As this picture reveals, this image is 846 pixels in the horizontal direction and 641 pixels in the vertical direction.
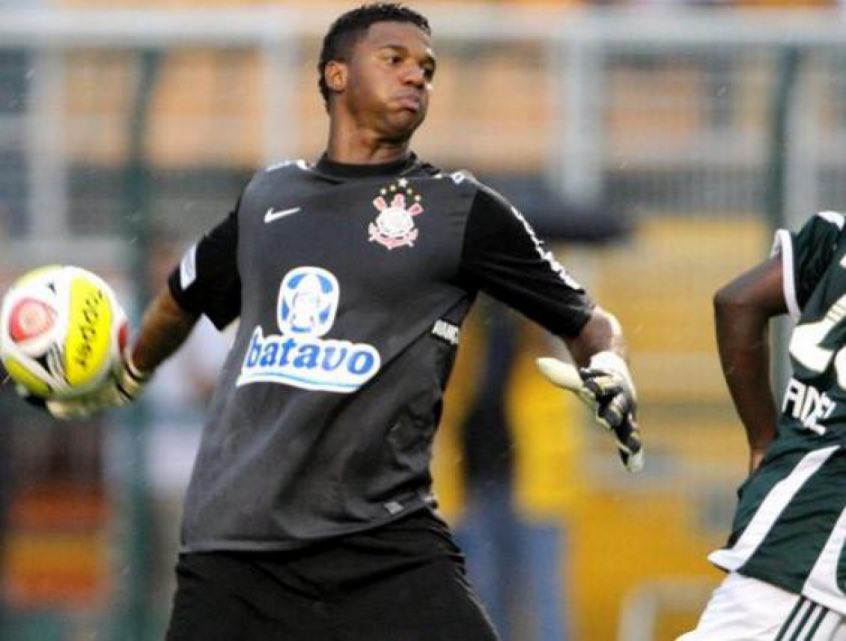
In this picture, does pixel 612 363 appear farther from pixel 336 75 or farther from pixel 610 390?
pixel 336 75

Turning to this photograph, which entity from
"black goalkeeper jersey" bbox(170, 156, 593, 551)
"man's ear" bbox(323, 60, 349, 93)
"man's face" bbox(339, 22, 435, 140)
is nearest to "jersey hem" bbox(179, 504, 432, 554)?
"black goalkeeper jersey" bbox(170, 156, 593, 551)

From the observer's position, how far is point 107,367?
6.29 m

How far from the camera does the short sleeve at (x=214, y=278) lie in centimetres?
609

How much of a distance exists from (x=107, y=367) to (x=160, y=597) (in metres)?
3.53

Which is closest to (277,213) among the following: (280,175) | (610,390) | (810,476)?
(280,175)

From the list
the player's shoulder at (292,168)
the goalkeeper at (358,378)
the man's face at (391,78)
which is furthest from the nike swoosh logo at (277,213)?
the man's face at (391,78)

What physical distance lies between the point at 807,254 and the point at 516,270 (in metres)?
0.68

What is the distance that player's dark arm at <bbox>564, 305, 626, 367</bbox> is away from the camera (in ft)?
19.4

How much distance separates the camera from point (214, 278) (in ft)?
20.1

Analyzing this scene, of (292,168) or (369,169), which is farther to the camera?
(292,168)

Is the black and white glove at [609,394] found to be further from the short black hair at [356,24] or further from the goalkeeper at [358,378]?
the short black hair at [356,24]

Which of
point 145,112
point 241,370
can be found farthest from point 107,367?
point 145,112

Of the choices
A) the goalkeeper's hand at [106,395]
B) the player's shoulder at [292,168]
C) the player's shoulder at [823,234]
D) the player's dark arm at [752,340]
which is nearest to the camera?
the player's shoulder at [823,234]

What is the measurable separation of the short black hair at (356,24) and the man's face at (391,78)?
0.02 m
